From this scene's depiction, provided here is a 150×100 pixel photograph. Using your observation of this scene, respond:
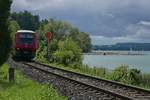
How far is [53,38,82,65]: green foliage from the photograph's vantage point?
151 ft

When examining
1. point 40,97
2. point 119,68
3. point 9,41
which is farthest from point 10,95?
point 119,68

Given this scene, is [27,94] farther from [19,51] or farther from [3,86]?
[19,51]

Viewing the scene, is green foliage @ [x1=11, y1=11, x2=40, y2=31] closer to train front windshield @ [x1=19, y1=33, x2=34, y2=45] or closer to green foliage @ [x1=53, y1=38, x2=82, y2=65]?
green foliage @ [x1=53, y1=38, x2=82, y2=65]

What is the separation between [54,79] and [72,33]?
6448 centimetres

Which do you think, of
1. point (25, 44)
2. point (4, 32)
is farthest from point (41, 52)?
point (4, 32)

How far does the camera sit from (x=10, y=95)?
1733 centimetres

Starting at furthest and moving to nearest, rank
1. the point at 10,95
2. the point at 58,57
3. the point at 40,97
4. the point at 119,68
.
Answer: the point at 58,57, the point at 119,68, the point at 10,95, the point at 40,97

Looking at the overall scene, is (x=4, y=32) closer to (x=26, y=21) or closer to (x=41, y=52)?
(x=41, y=52)

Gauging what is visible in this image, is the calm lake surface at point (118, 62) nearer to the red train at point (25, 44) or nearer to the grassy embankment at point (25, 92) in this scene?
the red train at point (25, 44)

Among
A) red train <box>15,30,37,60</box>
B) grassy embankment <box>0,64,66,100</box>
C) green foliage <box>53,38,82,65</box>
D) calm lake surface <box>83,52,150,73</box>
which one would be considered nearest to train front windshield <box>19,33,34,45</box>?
red train <box>15,30,37,60</box>

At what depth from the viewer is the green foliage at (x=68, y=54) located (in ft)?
151

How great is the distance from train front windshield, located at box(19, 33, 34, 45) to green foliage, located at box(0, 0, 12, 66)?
24.4m

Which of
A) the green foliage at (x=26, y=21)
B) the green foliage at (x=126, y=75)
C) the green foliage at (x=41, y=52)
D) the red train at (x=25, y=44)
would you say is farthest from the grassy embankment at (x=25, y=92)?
the green foliage at (x=26, y=21)

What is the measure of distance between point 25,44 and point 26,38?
0.60m
